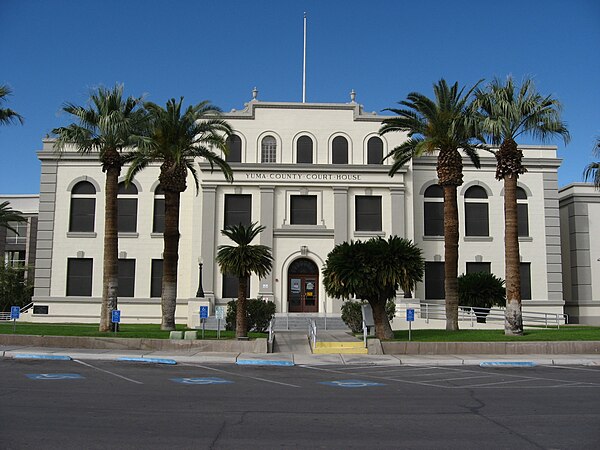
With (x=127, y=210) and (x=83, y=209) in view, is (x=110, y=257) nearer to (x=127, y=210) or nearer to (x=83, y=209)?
(x=127, y=210)

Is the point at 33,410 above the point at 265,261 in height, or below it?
below

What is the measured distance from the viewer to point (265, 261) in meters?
24.3

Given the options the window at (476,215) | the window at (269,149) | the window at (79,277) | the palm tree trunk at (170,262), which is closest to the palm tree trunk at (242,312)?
the palm tree trunk at (170,262)

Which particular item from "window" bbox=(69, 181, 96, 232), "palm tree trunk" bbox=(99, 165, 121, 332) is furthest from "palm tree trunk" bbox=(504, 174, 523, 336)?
"window" bbox=(69, 181, 96, 232)

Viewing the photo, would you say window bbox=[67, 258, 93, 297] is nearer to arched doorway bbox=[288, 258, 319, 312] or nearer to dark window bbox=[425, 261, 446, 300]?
arched doorway bbox=[288, 258, 319, 312]

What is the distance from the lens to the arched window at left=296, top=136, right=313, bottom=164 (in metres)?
39.7

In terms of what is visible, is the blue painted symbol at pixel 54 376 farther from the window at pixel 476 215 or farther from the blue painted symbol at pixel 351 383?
the window at pixel 476 215

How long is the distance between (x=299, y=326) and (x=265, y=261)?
10766 mm

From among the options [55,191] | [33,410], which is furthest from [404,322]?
[33,410]

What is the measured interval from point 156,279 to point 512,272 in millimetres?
22736

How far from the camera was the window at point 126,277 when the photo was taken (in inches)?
1555

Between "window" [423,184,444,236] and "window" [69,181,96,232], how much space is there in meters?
21.8

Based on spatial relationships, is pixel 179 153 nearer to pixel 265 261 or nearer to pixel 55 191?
pixel 265 261

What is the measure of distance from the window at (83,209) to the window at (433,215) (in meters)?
21.8
